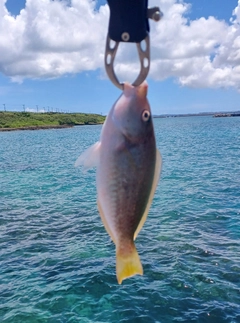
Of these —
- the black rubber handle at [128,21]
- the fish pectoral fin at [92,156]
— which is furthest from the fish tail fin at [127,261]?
the black rubber handle at [128,21]

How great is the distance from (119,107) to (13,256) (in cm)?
1369

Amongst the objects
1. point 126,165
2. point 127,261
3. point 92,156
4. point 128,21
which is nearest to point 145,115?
point 126,165

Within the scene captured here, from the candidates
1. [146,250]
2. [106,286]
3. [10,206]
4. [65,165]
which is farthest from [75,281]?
[65,165]

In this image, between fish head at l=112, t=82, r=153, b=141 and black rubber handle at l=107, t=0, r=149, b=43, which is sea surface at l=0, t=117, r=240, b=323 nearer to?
fish head at l=112, t=82, r=153, b=141

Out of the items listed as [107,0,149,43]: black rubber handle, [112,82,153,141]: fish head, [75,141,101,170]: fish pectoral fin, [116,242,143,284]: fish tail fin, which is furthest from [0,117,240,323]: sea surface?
[107,0,149,43]: black rubber handle

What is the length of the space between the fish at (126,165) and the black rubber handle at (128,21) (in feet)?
1.57

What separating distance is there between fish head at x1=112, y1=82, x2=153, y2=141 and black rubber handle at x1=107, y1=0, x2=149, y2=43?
1.55 ft

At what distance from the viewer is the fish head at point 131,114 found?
3.15 metres

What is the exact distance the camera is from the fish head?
3.15 m

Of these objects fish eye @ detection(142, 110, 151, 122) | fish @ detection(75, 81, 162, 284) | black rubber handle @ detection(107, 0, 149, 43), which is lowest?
fish @ detection(75, 81, 162, 284)

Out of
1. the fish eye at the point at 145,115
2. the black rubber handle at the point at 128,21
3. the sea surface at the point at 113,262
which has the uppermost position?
the black rubber handle at the point at 128,21

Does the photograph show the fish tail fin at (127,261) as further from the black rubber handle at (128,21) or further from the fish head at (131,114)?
the black rubber handle at (128,21)

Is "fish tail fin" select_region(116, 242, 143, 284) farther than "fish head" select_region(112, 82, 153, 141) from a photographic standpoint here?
Yes

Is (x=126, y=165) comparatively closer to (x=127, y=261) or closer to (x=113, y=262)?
(x=127, y=261)
